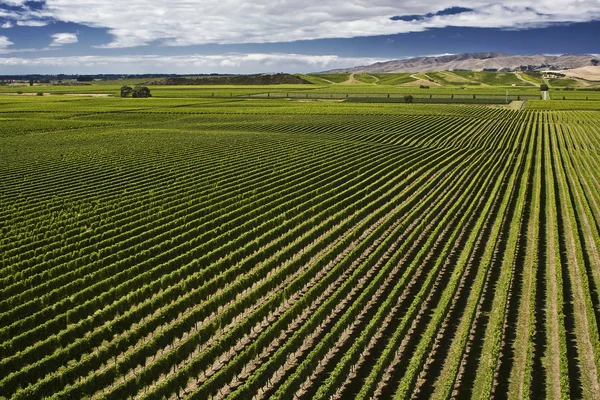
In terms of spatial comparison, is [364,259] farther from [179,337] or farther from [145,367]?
[145,367]

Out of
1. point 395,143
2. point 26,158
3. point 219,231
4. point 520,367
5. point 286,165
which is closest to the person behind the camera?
point 520,367

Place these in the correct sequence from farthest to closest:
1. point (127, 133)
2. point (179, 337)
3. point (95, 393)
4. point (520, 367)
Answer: point (127, 133), point (179, 337), point (520, 367), point (95, 393)

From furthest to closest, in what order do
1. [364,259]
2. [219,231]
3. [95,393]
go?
[219,231], [364,259], [95,393]

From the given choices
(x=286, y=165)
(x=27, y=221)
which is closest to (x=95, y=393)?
(x=27, y=221)

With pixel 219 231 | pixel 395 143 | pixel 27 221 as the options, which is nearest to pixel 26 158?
pixel 27 221

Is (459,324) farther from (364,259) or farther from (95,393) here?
(95,393)

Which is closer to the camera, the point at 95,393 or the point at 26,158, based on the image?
the point at 95,393
